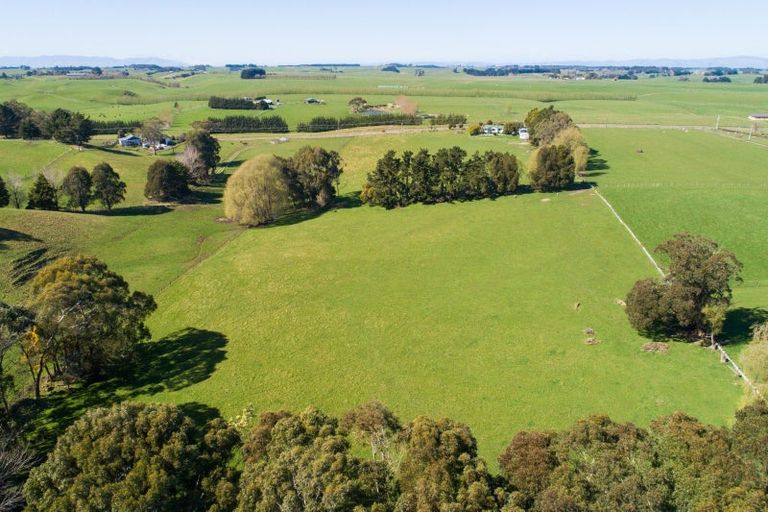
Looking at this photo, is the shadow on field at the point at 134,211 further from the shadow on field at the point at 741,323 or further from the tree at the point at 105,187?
the shadow on field at the point at 741,323

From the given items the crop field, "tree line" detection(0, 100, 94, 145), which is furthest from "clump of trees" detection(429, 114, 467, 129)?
"tree line" detection(0, 100, 94, 145)

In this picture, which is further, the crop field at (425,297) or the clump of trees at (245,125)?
the clump of trees at (245,125)

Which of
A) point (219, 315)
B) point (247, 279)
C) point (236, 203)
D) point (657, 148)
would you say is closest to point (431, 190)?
point (236, 203)

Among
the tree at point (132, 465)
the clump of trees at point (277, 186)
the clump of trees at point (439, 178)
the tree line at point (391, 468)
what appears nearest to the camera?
the tree line at point (391, 468)

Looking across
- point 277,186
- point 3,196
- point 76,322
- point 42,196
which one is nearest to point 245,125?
point 277,186

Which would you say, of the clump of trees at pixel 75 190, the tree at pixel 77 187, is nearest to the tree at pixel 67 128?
the clump of trees at pixel 75 190
